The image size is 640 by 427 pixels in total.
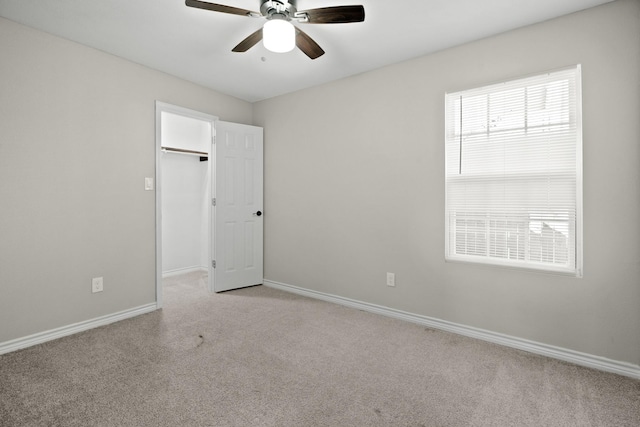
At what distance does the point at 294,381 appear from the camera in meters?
1.99

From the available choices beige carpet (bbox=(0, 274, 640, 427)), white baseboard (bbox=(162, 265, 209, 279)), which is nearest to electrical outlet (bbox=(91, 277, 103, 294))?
beige carpet (bbox=(0, 274, 640, 427))

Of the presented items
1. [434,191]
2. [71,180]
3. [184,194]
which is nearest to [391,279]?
[434,191]

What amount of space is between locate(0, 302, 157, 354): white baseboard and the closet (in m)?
1.54

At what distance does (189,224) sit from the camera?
4957 mm

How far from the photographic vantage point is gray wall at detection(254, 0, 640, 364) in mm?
2104

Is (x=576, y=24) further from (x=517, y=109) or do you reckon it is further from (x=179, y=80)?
(x=179, y=80)

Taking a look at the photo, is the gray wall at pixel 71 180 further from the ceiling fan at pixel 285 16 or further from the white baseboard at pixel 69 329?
the ceiling fan at pixel 285 16

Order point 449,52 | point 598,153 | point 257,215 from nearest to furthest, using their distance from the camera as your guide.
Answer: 1. point 598,153
2. point 449,52
3. point 257,215

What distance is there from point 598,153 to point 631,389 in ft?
4.97

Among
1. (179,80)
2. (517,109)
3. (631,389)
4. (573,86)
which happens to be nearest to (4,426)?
(179,80)

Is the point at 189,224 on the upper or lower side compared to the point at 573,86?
lower

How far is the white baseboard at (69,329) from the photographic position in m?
2.36

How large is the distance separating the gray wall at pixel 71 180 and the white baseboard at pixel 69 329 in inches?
1.7

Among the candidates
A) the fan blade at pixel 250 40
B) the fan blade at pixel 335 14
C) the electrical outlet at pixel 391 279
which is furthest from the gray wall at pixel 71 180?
the electrical outlet at pixel 391 279
